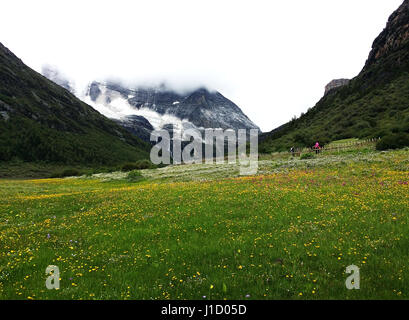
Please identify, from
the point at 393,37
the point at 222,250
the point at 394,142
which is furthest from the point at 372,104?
the point at 222,250

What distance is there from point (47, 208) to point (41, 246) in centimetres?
1130

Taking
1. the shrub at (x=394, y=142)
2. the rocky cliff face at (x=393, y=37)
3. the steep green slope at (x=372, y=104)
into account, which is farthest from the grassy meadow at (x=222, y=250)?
the rocky cliff face at (x=393, y=37)

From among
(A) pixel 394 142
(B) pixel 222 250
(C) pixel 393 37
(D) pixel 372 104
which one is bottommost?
(B) pixel 222 250

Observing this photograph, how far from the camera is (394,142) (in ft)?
141

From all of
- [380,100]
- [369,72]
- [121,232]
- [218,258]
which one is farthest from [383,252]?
[369,72]

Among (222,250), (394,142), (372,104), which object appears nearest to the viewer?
(222,250)

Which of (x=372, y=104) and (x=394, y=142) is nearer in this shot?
(x=394, y=142)

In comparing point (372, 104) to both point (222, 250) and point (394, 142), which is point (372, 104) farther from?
point (222, 250)

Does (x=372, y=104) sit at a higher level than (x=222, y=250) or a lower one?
higher

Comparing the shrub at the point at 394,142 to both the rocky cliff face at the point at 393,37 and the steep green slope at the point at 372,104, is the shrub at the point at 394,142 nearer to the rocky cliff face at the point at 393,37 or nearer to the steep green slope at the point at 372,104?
the steep green slope at the point at 372,104

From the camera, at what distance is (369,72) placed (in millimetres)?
139500

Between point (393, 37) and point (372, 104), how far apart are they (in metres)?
81.1

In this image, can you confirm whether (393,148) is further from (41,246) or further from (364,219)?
(41,246)

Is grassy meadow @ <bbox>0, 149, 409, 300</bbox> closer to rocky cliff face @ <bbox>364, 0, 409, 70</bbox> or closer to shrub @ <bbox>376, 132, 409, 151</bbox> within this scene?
shrub @ <bbox>376, 132, 409, 151</bbox>
